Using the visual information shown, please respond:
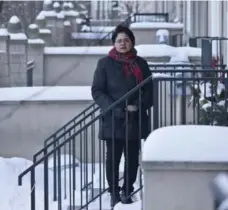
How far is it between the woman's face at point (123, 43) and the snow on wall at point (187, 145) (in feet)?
4.05

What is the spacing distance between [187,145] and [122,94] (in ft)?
4.72

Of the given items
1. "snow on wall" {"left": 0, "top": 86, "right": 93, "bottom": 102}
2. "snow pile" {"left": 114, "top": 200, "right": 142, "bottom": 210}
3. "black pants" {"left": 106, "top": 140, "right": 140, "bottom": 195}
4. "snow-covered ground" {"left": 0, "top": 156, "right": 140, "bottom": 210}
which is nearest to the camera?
"snow pile" {"left": 114, "top": 200, "right": 142, "bottom": 210}

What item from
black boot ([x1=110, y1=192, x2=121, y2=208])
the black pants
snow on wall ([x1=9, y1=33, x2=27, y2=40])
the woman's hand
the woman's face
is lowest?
black boot ([x1=110, y1=192, x2=121, y2=208])

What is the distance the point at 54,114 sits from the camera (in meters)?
10.3

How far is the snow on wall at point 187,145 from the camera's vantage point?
4754mm

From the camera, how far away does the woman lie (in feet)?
20.3

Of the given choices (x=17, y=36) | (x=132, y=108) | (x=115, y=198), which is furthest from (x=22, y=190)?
(x=17, y=36)

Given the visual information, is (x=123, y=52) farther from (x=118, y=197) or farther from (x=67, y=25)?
(x=67, y=25)

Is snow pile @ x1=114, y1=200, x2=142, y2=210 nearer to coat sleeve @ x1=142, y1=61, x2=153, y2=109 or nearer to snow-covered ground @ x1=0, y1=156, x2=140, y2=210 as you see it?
snow-covered ground @ x1=0, y1=156, x2=140, y2=210

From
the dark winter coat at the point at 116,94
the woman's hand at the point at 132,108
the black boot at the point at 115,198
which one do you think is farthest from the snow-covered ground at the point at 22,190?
the woman's hand at the point at 132,108

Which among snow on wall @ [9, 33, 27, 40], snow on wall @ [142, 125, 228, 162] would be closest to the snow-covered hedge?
snow on wall @ [142, 125, 228, 162]

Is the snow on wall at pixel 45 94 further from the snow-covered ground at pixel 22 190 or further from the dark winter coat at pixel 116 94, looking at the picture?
the dark winter coat at pixel 116 94

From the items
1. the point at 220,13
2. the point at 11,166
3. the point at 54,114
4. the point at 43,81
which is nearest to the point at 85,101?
the point at 54,114

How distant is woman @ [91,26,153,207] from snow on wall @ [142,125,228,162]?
41.3 inches
